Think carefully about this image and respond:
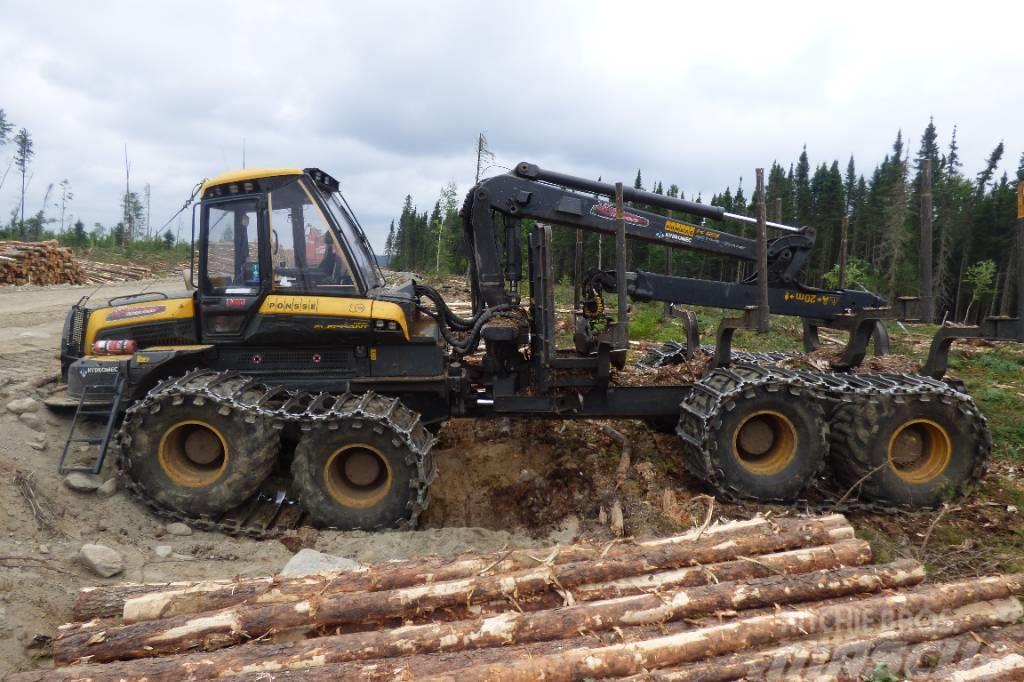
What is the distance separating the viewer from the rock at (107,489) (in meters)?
5.84

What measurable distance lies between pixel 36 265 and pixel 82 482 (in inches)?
720

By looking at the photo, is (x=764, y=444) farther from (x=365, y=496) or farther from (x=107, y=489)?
(x=107, y=489)

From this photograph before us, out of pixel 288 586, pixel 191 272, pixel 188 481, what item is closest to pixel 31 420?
pixel 188 481

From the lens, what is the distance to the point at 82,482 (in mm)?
5820

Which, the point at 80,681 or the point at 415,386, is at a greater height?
the point at 415,386

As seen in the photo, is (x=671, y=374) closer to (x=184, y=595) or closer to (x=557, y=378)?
(x=557, y=378)

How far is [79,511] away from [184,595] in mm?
2664

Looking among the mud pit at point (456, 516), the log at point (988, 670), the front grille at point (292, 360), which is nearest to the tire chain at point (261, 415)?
the mud pit at point (456, 516)

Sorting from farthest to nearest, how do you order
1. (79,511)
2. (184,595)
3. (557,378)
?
(557,378)
(79,511)
(184,595)

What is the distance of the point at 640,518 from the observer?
580 centimetres

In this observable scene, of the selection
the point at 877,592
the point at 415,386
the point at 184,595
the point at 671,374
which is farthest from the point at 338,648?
the point at 671,374

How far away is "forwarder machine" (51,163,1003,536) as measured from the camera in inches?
228

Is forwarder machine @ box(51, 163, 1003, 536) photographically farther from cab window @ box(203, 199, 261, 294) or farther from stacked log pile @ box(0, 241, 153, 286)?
stacked log pile @ box(0, 241, 153, 286)

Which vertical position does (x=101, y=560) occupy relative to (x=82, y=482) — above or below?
below
